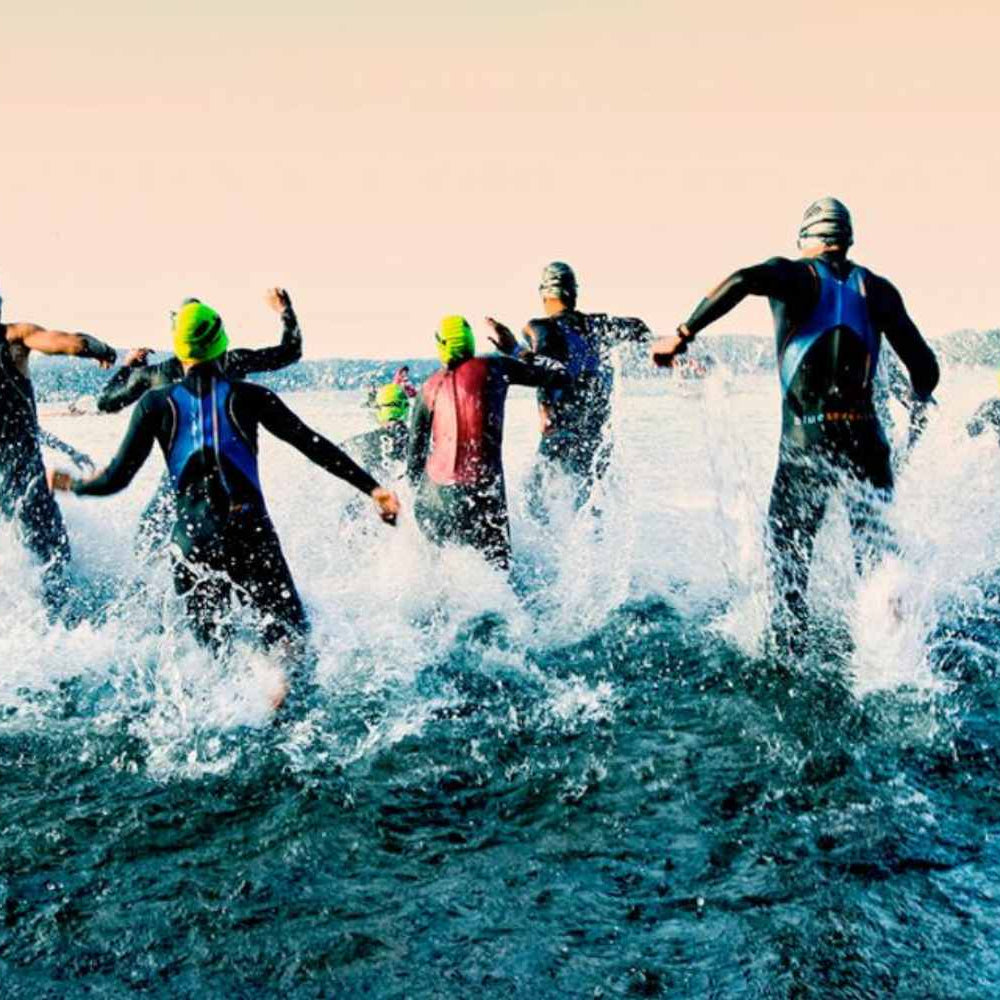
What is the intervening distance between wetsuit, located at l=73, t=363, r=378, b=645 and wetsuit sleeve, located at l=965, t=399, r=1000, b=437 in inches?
265

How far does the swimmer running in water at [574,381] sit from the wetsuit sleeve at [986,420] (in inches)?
128

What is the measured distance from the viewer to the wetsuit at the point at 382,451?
9844 millimetres

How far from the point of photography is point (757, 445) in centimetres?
1720

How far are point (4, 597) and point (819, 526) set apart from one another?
500cm

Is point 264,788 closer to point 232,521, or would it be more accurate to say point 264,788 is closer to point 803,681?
point 232,521

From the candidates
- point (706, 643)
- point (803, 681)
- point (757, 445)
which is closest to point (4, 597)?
point (706, 643)

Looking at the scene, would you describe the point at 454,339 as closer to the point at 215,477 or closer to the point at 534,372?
the point at 534,372

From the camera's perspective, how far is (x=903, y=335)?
511 centimetres

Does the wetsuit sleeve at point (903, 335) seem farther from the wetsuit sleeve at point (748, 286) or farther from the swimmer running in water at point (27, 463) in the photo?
the swimmer running in water at point (27, 463)

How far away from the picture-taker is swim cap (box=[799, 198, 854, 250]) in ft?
16.3

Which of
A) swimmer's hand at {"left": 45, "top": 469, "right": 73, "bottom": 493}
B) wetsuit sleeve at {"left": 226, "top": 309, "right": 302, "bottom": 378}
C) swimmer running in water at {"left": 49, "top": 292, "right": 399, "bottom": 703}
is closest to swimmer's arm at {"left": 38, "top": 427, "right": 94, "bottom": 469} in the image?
wetsuit sleeve at {"left": 226, "top": 309, "right": 302, "bottom": 378}

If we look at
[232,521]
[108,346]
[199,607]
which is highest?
[108,346]

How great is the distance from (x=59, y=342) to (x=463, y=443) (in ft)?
8.61

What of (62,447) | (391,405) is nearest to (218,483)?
(62,447)
